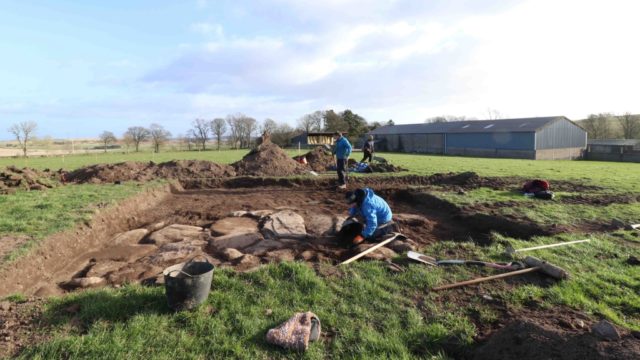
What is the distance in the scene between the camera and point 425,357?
2998mm

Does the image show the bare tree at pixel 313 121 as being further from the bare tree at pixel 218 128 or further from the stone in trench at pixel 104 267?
the stone in trench at pixel 104 267

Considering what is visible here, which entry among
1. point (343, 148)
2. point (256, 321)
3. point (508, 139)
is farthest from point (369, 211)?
point (508, 139)

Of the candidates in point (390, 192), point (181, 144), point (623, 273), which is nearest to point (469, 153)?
point (390, 192)

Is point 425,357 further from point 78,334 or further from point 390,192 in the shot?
point 390,192

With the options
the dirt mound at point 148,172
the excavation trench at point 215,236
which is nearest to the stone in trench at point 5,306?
the excavation trench at point 215,236

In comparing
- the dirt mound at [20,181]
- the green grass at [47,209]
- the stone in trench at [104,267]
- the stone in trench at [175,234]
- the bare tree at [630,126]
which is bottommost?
the stone in trench at [104,267]

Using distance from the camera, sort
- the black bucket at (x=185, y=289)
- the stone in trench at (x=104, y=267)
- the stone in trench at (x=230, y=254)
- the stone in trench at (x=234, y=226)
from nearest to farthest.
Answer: the black bucket at (x=185, y=289) < the stone in trench at (x=104, y=267) < the stone in trench at (x=230, y=254) < the stone in trench at (x=234, y=226)

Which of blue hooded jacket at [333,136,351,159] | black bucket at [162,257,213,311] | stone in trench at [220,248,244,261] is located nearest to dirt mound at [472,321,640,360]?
black bucket at [162,257,213,311]

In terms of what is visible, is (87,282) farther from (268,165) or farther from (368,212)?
(268,165)

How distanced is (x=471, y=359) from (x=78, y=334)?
11.7 ft

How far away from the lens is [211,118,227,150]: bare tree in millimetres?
60781

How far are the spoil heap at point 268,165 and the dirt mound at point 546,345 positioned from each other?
13409 mm

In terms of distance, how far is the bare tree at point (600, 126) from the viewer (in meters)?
49.2

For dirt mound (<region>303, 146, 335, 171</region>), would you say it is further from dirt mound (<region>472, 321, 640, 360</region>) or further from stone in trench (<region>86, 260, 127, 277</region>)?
dirt mound (<region>472, 321, 640, 360</region>)
